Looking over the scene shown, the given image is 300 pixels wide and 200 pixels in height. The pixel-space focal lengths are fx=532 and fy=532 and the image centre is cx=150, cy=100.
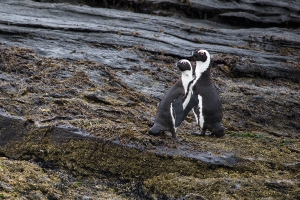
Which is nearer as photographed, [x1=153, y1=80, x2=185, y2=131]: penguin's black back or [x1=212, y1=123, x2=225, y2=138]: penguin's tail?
[x1=153, y1=80, x2=185, y2=131]: penguin's black back

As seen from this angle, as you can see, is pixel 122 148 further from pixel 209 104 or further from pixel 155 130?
pixel 209 104

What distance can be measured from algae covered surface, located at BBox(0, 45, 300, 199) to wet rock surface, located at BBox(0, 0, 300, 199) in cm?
2

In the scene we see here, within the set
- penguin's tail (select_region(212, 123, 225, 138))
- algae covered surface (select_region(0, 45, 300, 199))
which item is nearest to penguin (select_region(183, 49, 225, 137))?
penguin's tail (select_region(212, 123, 225, 138))

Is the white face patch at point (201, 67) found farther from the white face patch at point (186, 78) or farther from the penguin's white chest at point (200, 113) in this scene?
the penguin's white chest at point (200, 113)

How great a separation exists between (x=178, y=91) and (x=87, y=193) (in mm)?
2646

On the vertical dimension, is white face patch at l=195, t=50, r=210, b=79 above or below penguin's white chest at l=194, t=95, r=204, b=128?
above

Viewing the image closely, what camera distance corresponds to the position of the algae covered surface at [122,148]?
6.79 metres

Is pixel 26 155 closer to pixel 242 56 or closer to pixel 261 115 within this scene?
pixel 261 115

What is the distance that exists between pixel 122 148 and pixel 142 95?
3.12 metres

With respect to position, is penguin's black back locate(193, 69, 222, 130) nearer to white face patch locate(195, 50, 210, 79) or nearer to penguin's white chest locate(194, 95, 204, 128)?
penguin's white chest locate(194, 95, 204, 128)

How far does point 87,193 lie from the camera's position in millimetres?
6680

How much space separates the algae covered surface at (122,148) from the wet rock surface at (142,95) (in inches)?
0.7

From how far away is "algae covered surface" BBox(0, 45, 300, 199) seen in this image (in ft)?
22.3

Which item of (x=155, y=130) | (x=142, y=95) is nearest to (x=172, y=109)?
(x=155, y=130)
